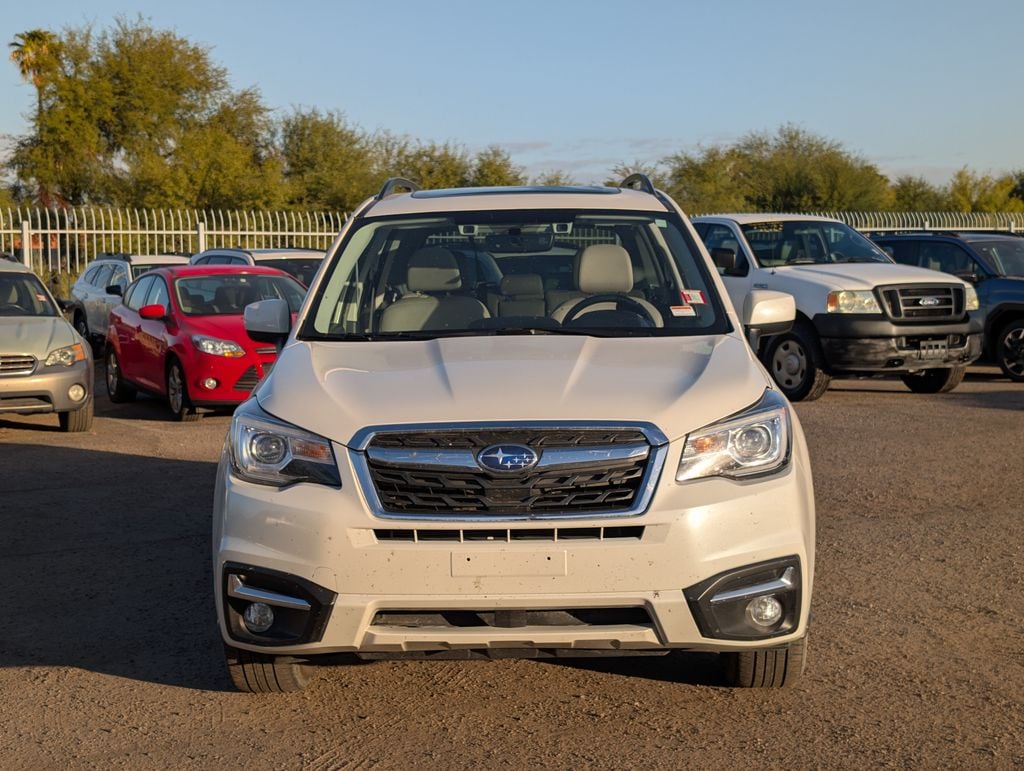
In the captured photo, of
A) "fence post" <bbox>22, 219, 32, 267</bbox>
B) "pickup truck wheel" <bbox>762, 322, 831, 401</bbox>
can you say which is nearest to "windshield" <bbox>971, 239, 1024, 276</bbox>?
"pickup truck wheel" <bbox>762, 322, 831, 401</bbox>

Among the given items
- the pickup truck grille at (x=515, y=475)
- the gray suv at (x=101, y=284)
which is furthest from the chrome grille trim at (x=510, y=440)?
the gray suv at (x=101, y=284)

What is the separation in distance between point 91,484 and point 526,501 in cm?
623

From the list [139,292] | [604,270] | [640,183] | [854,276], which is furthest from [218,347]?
[604,270]

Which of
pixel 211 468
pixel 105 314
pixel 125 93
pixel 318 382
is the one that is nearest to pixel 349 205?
pixel 125 93

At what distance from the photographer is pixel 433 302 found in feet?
19.0

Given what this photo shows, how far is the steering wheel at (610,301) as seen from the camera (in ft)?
18.8

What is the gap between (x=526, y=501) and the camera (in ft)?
13.8

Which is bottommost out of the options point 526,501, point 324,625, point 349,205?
point 349,205

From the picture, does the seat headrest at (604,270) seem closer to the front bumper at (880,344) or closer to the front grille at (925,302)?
the front bumper at (880,344)

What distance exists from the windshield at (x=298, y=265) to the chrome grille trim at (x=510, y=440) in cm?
1474

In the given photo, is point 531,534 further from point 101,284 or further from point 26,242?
point 26,242

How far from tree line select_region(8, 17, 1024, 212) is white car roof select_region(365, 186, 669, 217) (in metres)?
39.3

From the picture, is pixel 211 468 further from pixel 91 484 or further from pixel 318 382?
pixel 318 382

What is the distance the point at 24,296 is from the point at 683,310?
9.57m
